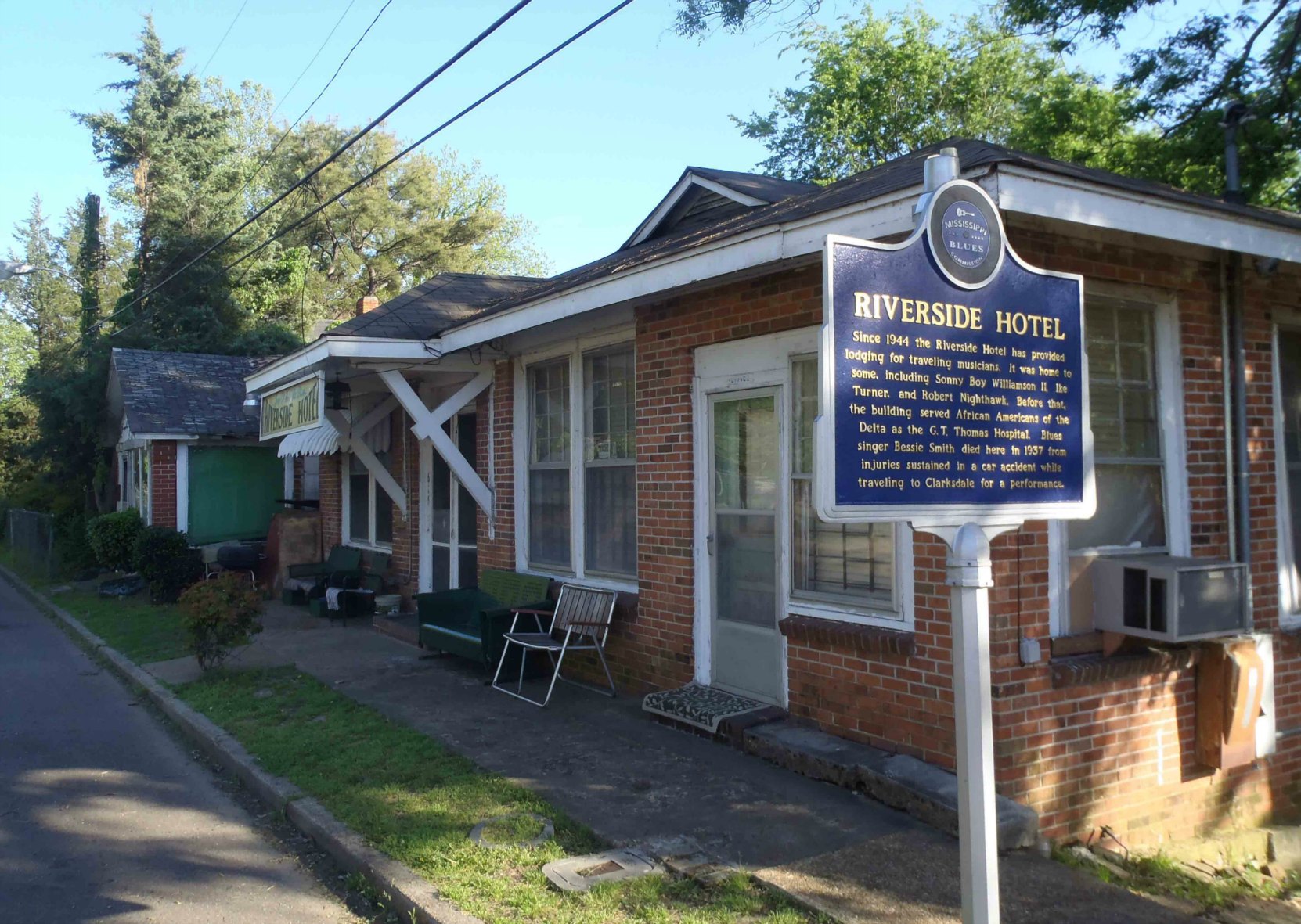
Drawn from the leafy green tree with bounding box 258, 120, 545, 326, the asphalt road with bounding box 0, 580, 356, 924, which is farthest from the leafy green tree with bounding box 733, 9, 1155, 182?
the asphalt road with bounding box 0, 580, 356, 924

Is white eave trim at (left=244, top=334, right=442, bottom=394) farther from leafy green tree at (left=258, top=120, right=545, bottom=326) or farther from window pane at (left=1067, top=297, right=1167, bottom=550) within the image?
leafy green tree at (left=258, top=120, right=545, bottom=326)

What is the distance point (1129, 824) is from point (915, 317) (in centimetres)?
410

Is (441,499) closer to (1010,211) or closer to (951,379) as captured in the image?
(1010,211)

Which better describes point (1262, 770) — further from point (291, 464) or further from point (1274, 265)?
point (291, 464)

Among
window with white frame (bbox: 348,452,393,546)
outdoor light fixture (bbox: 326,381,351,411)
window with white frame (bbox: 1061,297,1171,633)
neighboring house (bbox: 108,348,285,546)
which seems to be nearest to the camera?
window with white frame (bbox: 1061,297,1171,633)

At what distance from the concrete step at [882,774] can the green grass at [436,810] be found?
1.13 m

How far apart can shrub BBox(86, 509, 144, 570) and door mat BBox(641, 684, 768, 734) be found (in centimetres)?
1303

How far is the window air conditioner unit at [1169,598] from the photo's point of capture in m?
5.51

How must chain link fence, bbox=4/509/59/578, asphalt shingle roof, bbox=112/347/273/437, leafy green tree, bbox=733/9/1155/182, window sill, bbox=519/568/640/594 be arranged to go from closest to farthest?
window sill, bbox=519/568/640/594, asphalt shingle roof, bbox=112/347/273/437, chain link fence, bbox=4/509/59/578, leafy green tree, bbox=733/9/1155/182

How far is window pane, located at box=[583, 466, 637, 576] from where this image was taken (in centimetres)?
848

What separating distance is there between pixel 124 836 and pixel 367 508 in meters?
8.75

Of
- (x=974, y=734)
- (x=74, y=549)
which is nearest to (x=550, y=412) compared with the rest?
(x=974, y=734)

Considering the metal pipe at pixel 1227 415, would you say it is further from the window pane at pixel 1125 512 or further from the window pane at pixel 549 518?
the window pane at pixel 549 518

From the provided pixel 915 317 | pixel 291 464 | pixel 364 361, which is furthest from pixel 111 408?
pixel 915 317
